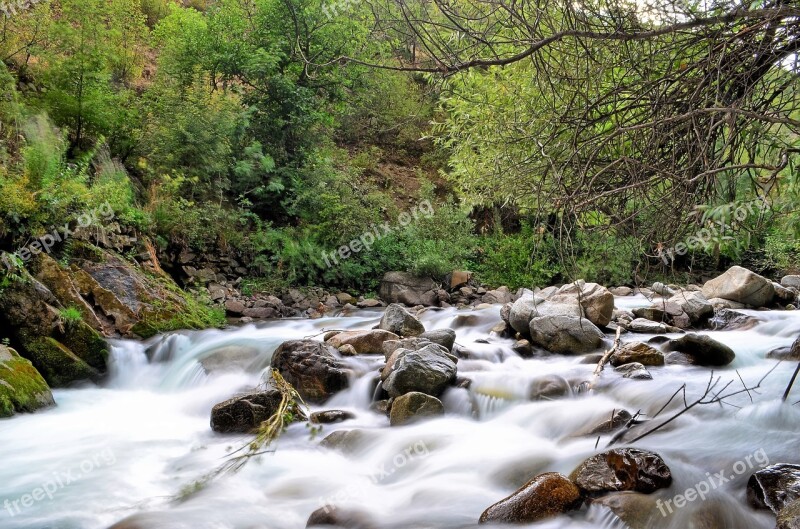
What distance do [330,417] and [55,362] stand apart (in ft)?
12.5

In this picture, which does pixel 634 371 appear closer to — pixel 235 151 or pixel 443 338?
pixel 443 338

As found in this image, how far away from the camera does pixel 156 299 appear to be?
8.82 m

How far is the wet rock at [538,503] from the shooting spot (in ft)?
10.9

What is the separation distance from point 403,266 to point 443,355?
8049 mm

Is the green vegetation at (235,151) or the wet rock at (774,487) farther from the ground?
the green vegetation at (235,151)

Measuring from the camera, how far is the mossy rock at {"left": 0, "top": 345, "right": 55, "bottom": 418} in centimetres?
566

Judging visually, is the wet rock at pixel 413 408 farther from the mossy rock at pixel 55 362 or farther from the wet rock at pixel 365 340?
the mossy rock at pixel 55 362

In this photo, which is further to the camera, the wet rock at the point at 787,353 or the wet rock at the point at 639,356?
the wet rock at the point at 787,353

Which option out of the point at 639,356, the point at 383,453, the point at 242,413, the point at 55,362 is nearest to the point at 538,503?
the point at 383,453

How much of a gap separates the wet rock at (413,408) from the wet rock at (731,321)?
5.61 meters

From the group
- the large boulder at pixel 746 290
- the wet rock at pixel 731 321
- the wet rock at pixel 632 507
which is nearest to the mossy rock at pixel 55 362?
the wet rock at pixel 632 507

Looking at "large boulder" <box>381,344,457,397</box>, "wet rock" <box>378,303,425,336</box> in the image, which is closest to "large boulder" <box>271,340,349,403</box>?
"large boulder" <box>381,344,457,397</box>

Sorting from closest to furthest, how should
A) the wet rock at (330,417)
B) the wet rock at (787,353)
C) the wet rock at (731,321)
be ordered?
the wet rock at (330,417), the wet rock at (787,353), the wet rock at (731,321)

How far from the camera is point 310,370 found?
20.5ft
